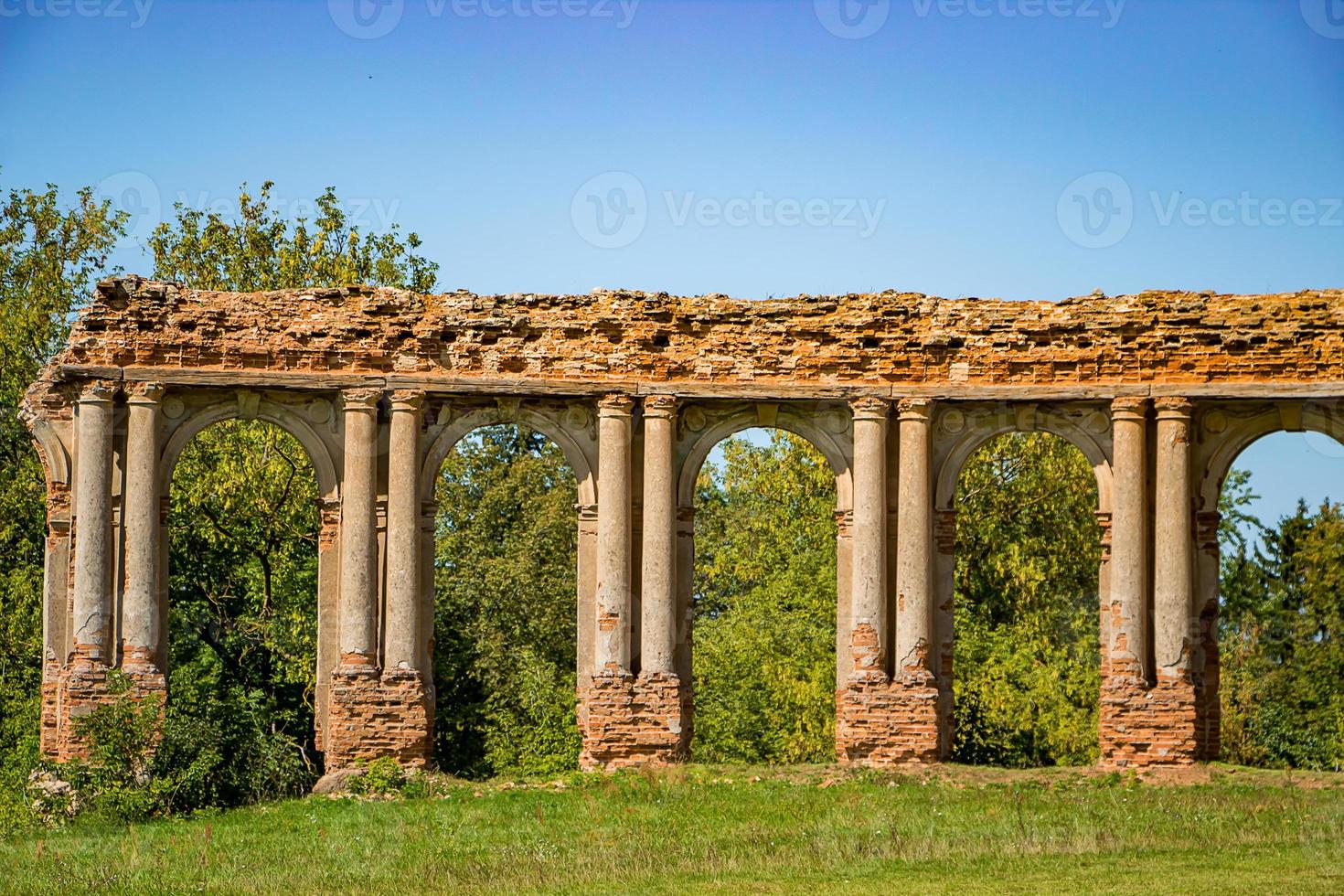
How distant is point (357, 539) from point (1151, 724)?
30.8 ft

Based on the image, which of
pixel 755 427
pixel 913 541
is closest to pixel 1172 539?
pixel 913 541

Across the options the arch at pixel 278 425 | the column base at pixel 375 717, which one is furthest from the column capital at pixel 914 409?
the arch at pixel 278 425

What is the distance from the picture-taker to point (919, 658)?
23469 millimetres

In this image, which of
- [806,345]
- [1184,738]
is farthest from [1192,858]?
[806,345]

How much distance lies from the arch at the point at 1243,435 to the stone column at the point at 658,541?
6334mm

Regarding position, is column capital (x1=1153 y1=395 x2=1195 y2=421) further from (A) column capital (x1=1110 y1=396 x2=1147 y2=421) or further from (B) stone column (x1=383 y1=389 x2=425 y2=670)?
(B) stone column (x1=383 y1=389 x2=425 y2=670)

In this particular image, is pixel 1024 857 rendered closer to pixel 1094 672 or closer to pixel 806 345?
pixel 806 345

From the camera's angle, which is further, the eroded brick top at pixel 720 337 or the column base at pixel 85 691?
the eroded brick top at pixel 720 337

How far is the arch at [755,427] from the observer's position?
2398 cm

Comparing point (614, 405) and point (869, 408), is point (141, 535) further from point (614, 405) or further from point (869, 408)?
point (869, 408)

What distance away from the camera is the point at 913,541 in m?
23.6

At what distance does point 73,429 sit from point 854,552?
372 inches

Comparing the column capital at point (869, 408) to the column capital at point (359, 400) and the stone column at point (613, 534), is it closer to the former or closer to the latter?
the stone column at point (613, 534)

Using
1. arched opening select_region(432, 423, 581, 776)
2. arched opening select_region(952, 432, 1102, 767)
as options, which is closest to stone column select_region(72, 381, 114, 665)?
arched opening select_region(432, 423, 581, 776)
